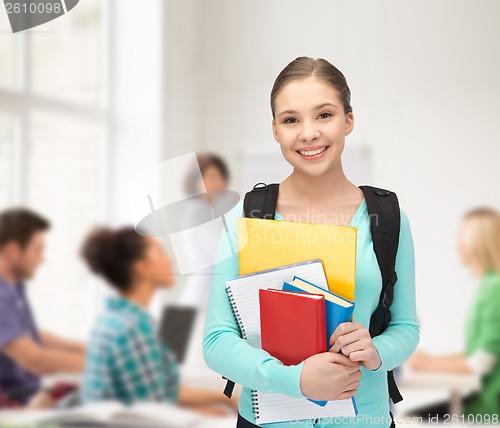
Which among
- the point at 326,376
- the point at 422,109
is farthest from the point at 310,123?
the point at 422,109

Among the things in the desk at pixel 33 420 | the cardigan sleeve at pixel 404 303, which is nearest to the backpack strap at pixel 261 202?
the cardigan sleeve at pixel 404 303

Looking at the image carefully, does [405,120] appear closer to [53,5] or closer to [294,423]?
[53,5]

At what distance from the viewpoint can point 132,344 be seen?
5.73 feet

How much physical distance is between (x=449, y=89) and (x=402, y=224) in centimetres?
187

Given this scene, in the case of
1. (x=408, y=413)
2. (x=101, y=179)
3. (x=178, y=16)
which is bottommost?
(x=408, y=413)

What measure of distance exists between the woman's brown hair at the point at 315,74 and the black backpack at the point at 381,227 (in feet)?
0.27

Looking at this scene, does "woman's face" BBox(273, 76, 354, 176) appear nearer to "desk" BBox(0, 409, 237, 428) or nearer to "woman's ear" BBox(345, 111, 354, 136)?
"woman's ear" BBox(345, 111, 354, 136)

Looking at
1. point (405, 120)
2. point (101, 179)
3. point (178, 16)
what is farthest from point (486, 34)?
point (101, 179)

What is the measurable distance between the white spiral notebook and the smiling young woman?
0.04ft

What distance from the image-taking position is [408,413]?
1.68 meters

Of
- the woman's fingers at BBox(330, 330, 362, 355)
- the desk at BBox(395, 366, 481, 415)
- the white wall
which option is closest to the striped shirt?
the desk at BBox(395, 366, 481, 415)

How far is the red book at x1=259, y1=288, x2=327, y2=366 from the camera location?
52cm

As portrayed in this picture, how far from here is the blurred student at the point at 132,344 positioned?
5.82 feet

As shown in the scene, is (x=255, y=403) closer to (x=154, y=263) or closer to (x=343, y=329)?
(x=343, y=329)
